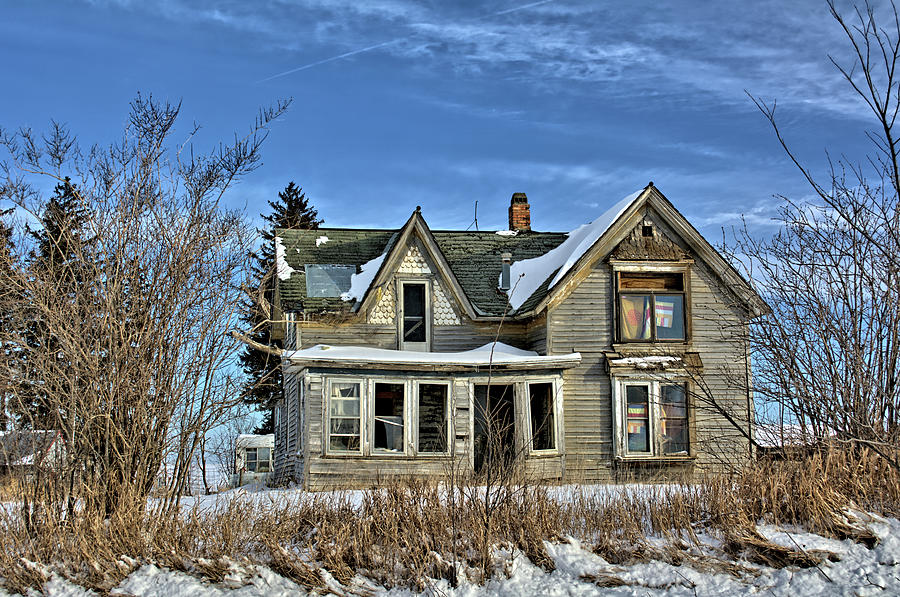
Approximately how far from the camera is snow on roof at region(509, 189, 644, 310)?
21.0 m

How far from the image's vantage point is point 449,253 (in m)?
24.1

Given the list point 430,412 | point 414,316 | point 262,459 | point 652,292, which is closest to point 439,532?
point 430,412

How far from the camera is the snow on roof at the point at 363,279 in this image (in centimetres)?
2159

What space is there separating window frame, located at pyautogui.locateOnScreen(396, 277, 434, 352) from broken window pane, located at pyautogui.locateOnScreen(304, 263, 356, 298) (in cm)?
141

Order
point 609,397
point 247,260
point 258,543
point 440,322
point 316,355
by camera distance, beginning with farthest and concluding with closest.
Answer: point 440,322
point 609,397
point 316,355
point 247,260
point 258,543

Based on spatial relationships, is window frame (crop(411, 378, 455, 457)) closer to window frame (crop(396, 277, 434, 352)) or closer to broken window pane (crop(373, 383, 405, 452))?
broken window pane (crop(373, 383, 405, 452))

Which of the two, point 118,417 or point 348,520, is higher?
point 118,417

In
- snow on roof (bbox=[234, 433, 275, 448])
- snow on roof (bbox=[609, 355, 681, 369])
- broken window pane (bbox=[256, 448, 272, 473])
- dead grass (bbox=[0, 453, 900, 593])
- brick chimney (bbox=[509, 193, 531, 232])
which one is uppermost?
brick chimney (bbox=[509, 193, 531, 232])

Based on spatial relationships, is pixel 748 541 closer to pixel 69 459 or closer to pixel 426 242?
pixel 69 459

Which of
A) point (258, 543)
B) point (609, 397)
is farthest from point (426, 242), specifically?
point (258, 543)

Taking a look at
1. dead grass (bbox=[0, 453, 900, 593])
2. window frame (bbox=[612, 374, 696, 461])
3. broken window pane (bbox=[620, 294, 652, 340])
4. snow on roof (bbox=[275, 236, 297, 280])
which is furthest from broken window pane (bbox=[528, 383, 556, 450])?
dead grass (bbox=[0, 453, 900, 593])

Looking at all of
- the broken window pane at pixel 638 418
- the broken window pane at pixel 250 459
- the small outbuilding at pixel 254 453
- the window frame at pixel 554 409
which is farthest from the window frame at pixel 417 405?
the broken window pane at pixel 250 459

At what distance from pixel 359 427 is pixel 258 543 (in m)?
8.29

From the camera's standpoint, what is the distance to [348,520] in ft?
36.1
